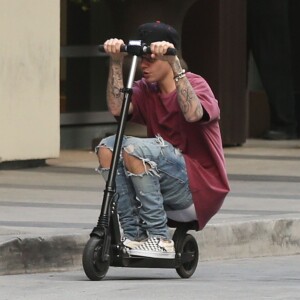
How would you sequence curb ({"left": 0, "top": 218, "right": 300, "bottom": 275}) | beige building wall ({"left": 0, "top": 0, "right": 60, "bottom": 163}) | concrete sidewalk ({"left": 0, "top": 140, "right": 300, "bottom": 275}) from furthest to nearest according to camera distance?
beige building wall ({"left": 0, "top": 0, "right": 60, "bottom": 163}) < concrete sidewalk ({"left": 0, "top": 140, "right": 300, "bottom": 275}) < curb ({"left": 0, "top": 218, "right": 300, "bottom": 275})

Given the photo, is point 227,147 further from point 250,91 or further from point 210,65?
point 250,91

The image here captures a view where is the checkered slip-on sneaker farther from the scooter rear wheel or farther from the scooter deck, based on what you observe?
the scooter rear wheel

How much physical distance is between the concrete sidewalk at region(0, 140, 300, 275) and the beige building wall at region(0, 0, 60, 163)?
249mm

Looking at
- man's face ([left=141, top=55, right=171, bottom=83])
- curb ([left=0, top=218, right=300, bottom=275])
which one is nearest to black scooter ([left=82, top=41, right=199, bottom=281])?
man's face ([left=141, top=55, right=171, bottom=83])

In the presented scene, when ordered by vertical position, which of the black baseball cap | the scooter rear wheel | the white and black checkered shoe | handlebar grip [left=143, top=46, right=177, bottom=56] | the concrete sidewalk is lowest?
the concrete sidewalk

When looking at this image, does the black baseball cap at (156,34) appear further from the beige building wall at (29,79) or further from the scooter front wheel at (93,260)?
the beige building wall at (29,79)

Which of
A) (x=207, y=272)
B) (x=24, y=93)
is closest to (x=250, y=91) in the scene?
(x=24, y=93)

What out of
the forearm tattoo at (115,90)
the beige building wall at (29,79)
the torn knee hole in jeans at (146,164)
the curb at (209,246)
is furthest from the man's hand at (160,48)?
the beige building wall at (29,79)

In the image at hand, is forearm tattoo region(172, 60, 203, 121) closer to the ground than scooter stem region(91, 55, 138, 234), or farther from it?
farther from it

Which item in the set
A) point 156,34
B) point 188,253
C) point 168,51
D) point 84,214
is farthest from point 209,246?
point 168,51

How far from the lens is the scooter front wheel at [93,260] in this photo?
7.07 metres

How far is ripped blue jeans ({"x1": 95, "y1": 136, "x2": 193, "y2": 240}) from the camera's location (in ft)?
23.7

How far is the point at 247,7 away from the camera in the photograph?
666 inches

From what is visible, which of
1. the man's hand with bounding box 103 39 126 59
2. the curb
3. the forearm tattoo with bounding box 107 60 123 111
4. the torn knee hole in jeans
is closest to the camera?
the torn knee hole in jeans
